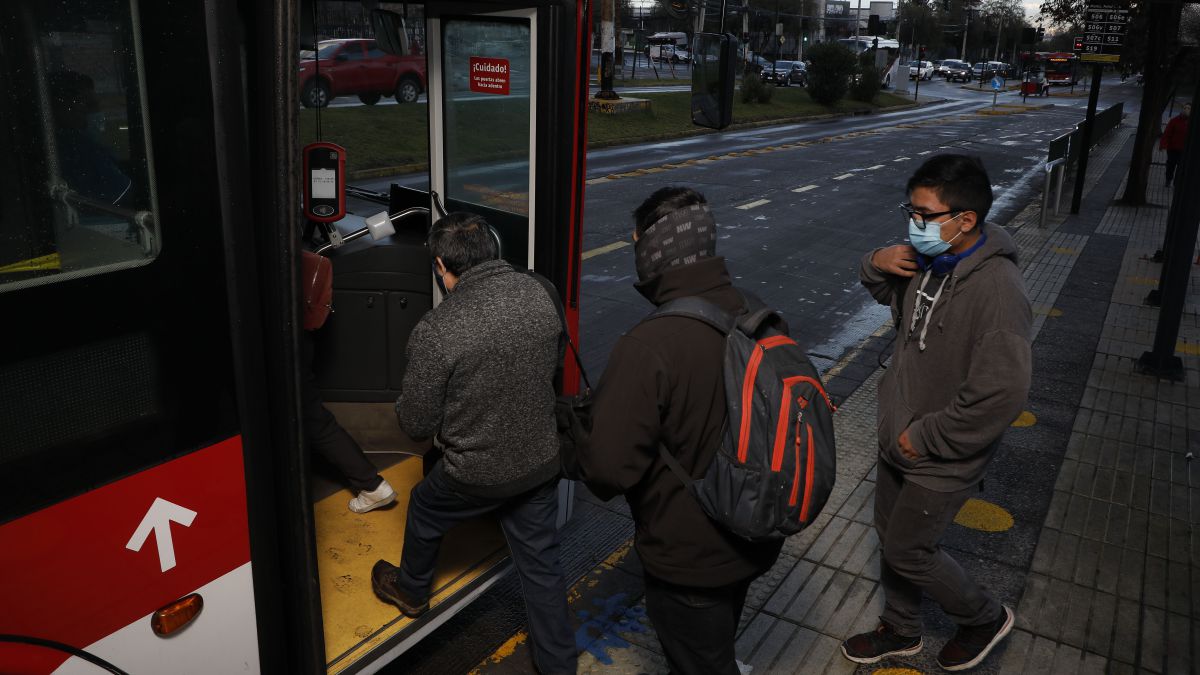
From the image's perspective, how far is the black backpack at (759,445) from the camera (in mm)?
2516

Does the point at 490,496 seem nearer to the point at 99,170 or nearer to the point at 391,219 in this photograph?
the point at 99,170

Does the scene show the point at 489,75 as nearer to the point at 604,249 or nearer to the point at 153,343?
the point at 153,343

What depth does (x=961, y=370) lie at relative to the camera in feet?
10.6

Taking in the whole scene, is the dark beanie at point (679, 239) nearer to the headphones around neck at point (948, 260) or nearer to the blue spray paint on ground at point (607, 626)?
the headphones around neck at point (948, 260)

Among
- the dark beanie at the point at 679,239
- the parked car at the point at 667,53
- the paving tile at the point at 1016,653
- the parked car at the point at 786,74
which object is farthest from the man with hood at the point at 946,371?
the parked car at the point at 667,53

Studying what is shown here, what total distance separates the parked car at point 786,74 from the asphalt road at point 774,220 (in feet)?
72.1

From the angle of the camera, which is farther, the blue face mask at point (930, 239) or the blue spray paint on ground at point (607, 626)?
the blue spray paint on ground at point (607, 626)

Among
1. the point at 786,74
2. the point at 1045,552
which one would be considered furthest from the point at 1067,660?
the point at 786,74

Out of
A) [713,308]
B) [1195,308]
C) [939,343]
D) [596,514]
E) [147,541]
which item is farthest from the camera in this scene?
[1195,308]

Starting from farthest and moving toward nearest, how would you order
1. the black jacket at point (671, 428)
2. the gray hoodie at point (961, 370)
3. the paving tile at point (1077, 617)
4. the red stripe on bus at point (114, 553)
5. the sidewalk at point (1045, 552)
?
the paving tile at point (1077, 617) → the sidewalk at point (1045, 552) → the gray hoodie at point (961, 370) → the black jacket at point (671, 428) → the red stripe on bus at point (114, 553)

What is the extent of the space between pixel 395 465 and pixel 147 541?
256 centimetres

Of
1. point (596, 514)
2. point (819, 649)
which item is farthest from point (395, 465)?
point (819, 649)

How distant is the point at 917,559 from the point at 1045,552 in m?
1.76

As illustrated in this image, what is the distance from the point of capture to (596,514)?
16.7 ft
